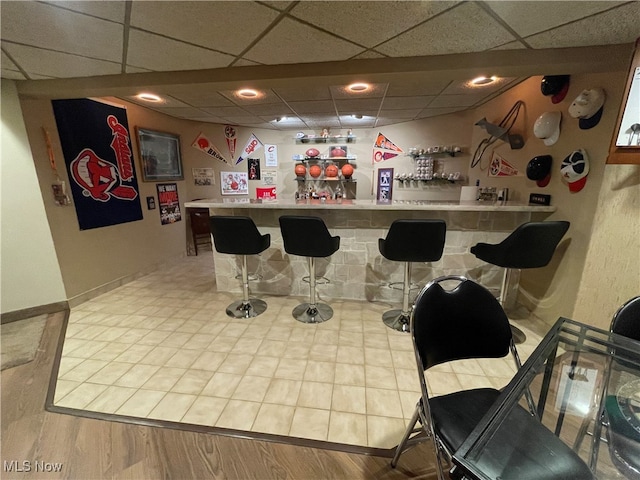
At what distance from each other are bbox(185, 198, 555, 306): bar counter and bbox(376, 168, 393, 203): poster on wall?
7.94ft

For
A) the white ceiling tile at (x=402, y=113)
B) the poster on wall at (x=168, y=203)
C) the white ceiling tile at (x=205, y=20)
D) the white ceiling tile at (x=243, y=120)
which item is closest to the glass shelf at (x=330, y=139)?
the white ceiling tile at (x=243, y=120)

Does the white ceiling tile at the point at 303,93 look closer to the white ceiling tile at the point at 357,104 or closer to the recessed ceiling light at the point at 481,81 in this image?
the white ceiling tile at the point at 357,104

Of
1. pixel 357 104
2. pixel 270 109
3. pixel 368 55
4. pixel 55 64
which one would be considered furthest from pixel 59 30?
pixel 357 104

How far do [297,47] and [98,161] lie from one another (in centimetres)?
298

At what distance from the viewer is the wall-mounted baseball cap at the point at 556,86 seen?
222 cm

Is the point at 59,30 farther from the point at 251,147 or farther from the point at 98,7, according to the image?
the point at 251,147

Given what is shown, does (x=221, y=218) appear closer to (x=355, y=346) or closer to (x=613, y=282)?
(x=355, y=346)

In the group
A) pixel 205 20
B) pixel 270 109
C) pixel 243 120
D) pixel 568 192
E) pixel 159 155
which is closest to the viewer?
pixel 205 20

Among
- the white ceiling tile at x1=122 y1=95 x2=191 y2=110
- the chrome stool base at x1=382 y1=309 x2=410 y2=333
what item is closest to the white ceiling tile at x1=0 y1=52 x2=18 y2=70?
the white ceiling tile at x1=122 y1=95 x2=191 y2=110

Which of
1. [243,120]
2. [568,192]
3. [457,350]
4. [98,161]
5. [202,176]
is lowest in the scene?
[457,350]

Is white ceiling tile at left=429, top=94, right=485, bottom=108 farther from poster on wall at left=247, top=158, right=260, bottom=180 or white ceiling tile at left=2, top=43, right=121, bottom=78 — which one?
poster on wall at left=247, top=158, right=260, bottom=180

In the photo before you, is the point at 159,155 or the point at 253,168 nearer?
the point at 159,155

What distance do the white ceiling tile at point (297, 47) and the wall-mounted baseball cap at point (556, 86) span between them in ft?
5.73

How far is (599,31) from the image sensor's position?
159 cm
